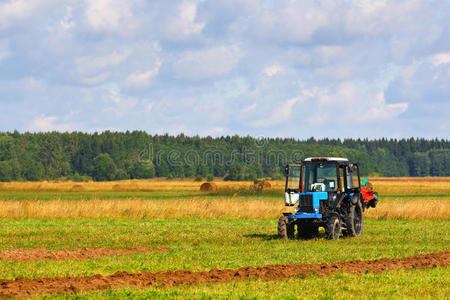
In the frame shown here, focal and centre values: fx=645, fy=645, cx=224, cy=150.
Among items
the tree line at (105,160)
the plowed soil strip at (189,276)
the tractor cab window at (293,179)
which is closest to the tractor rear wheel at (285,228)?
the tractor cab window at (293,179)

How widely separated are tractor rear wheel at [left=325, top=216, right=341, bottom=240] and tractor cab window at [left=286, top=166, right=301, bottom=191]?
4.97 feet

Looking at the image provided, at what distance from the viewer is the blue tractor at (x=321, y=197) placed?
69.8ft

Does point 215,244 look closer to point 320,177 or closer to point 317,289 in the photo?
point 320,177

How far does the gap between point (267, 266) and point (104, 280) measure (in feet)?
13.1

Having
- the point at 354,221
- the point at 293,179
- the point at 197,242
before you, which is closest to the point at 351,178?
the point at 354,221

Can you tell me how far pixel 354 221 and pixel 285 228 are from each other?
314 centimetres

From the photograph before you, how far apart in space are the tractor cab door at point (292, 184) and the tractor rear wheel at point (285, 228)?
2.00 feet

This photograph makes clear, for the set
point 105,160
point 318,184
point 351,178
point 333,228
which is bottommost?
point 333,228

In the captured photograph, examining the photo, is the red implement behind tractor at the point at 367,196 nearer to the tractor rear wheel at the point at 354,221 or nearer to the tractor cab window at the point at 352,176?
the tractor rear wheel at the point at 354,221

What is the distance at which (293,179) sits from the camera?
21641 millimetres

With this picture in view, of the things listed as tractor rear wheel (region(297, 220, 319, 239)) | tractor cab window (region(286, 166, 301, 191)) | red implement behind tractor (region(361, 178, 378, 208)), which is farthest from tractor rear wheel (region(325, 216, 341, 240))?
red implement behind tractor (region(361, 178, 378, 208))

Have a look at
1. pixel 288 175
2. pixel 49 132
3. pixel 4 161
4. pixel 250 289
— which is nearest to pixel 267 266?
pixel 250 289

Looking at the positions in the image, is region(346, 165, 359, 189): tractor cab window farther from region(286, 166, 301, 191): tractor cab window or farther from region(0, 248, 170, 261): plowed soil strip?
region(0, 248, 170, 261): plowed soil strip

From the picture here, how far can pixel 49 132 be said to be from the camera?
183250 mm
